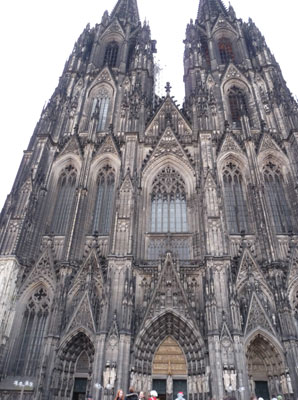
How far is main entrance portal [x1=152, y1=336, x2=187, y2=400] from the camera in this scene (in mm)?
16328

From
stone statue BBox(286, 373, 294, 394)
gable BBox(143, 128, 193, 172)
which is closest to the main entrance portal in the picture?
stone statue BBox(286, 373, 294, 394)

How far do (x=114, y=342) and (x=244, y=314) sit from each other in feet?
21.7

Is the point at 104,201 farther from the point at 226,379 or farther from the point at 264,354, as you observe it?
the point at 264,354

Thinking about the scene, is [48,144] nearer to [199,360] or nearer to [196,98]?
[196,98]

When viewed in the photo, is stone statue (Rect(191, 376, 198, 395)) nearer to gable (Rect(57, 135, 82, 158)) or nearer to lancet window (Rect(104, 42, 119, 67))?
gable (Rect(57, 135, 82, 158))

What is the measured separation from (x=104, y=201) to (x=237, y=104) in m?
14.1

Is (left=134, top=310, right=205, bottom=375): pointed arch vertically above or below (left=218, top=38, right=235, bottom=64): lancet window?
below

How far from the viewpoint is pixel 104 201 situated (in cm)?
2241

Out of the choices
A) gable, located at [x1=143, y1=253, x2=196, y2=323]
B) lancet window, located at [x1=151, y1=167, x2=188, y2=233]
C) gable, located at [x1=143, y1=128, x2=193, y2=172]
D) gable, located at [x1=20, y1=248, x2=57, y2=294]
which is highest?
gable, located at [x1=143, y1=128, x2=193, y2=172]

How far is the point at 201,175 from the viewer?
21797 millimetres

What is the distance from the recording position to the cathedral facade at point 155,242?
627 inches

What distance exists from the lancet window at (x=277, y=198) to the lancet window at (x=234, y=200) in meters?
1.65

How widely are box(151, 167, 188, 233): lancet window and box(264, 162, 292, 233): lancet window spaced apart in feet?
18.1

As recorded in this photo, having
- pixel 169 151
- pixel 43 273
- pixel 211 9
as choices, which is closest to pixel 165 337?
pixel 43 273
